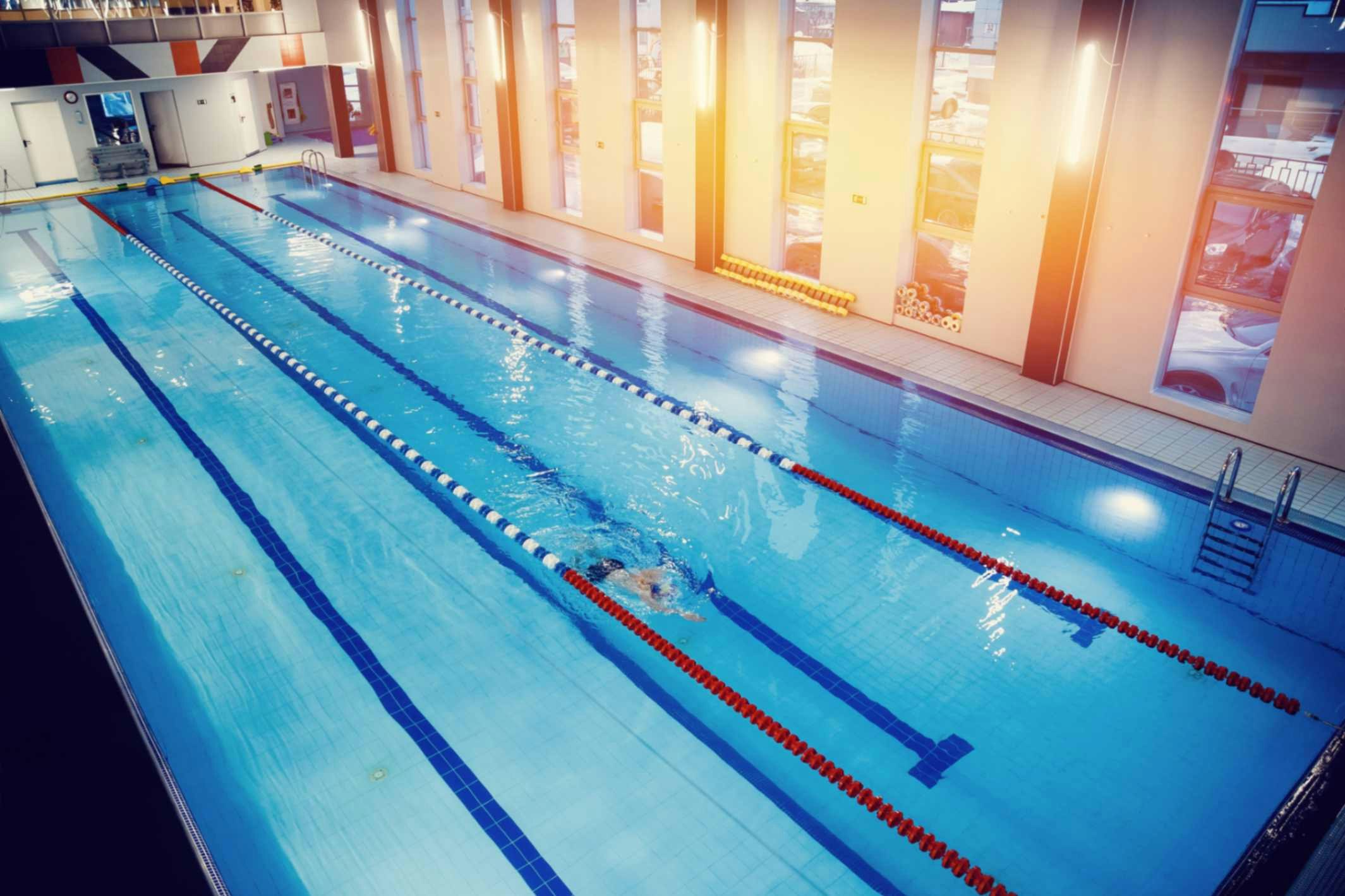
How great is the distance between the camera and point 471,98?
16.2 metres

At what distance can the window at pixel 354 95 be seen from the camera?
23859mm

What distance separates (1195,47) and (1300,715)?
17.0ft

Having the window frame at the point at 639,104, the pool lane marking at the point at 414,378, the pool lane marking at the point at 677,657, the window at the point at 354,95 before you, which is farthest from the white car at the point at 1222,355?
the window at the point at 354,95

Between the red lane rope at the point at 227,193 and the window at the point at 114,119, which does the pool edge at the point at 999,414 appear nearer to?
the red lane rope at the point at 227,193

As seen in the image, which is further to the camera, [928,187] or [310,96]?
[310,96]

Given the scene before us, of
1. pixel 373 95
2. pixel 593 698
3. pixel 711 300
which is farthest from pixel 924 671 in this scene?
pixel 373 95

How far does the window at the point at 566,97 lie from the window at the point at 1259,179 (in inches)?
350

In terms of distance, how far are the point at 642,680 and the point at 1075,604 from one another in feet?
9.32

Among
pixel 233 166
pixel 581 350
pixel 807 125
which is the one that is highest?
pixel 807 125

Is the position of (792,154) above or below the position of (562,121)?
below

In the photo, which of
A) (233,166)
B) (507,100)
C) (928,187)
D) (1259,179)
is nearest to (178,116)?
(233,166)

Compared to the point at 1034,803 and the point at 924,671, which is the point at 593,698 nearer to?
the point at 924,671

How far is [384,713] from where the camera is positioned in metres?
4.89

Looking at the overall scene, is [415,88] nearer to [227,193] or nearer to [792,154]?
[227,193]
